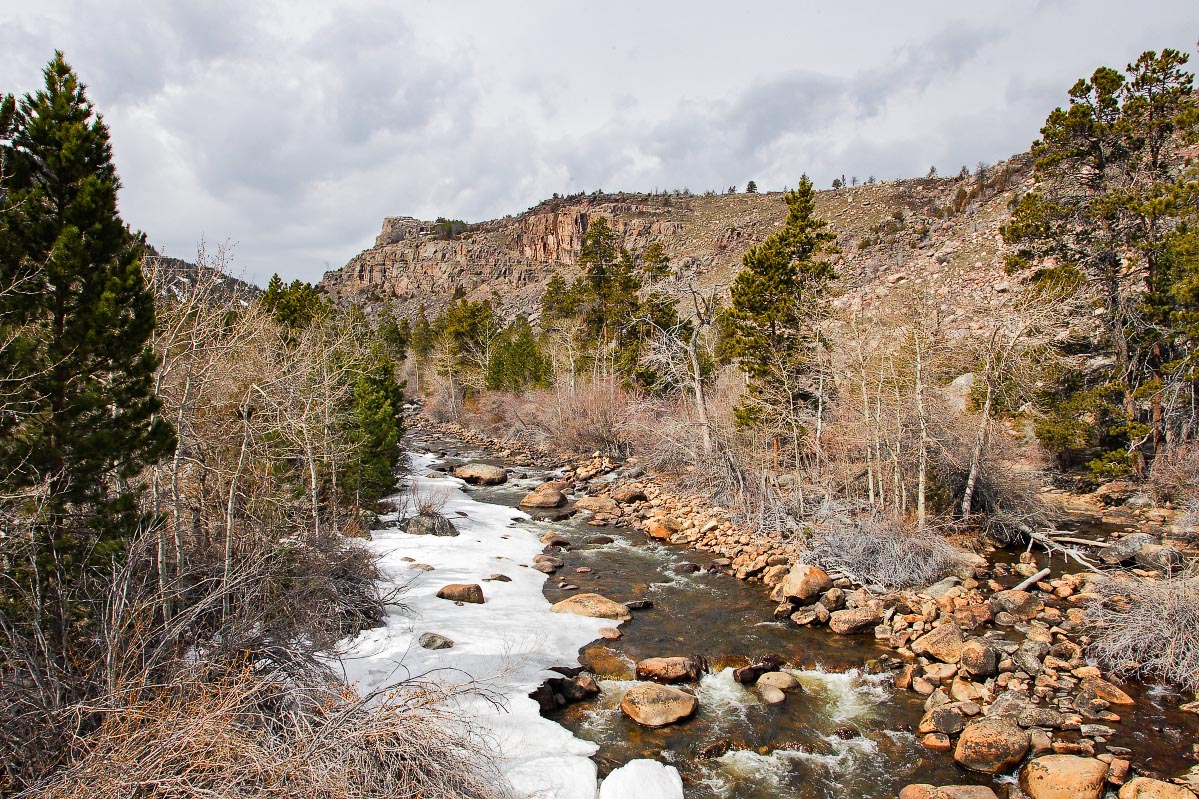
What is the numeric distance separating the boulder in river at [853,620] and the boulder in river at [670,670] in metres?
3.24

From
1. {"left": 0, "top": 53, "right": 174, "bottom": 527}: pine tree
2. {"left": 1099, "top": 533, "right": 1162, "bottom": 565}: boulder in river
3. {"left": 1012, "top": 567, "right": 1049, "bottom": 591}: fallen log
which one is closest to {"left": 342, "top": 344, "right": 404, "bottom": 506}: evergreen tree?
{"left": 0, "top": 53, "right": 174, "bottom": 527}: pine tree

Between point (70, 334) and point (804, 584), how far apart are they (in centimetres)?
1277

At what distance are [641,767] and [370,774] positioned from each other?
3.62 m

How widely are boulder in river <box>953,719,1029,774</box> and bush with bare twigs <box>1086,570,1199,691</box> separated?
296 cm

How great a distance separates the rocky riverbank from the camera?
7277mm

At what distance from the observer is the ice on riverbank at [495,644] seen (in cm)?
723

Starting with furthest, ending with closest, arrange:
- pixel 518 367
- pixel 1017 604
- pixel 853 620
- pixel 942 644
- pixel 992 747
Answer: pixel 518 367
pixel 1017 604
pixel 853 620
pixel 942 644
pixel 992 747

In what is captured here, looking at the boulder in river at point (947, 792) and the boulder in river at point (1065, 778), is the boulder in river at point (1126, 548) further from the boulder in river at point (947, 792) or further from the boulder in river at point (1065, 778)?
the boulder in river at point (947, 792)

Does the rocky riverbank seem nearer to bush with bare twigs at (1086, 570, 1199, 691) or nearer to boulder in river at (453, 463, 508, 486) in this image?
bush with bare twigs at (1086, 570, 1199, 691)

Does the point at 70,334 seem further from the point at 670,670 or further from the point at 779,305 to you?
the point at 779,305

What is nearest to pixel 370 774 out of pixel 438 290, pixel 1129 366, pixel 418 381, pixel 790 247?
pixel 790 247

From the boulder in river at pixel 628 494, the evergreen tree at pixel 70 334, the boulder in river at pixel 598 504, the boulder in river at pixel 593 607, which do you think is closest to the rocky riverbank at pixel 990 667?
the boulder in river at pixel 593 607

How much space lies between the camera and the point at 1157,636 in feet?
30.9

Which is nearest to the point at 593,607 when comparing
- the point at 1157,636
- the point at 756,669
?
the point at 756,669
